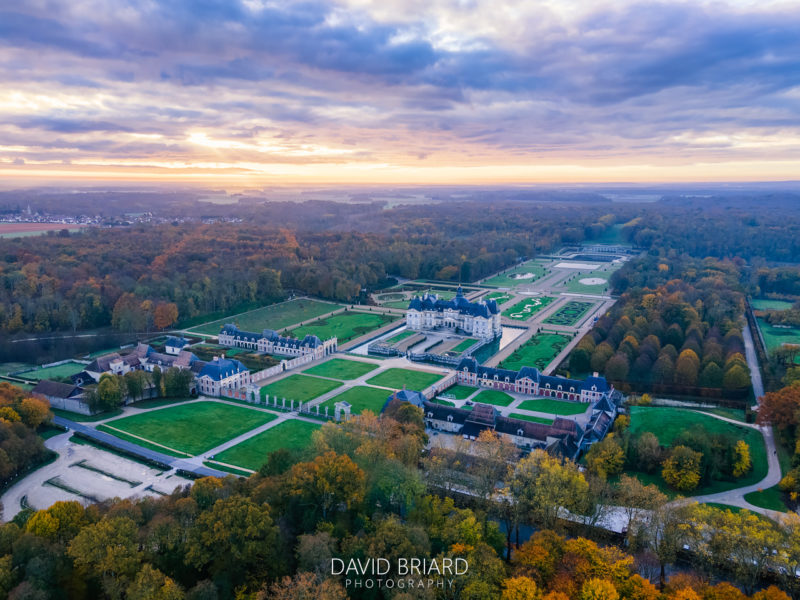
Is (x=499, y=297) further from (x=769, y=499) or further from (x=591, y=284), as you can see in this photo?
(x=769, y=499)

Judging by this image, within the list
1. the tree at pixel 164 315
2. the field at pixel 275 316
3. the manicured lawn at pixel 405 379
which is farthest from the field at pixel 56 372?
the manicured lawn at pixel 405 379

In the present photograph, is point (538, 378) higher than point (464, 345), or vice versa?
point (538, 378)

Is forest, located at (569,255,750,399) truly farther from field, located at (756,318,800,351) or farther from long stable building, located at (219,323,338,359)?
long stable building, located at (219,323,338,359)

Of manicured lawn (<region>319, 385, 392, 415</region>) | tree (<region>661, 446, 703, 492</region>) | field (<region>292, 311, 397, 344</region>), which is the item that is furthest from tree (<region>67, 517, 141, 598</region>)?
field (<region>292, 311, 397, 344</region>)

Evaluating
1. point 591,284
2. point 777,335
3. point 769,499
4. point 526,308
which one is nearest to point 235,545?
point 769,499

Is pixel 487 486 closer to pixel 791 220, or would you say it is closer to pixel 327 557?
pixel 327 557

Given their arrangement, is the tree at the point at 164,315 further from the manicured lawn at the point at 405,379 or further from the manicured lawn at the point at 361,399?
the manicured lawn at the point at 361,399
